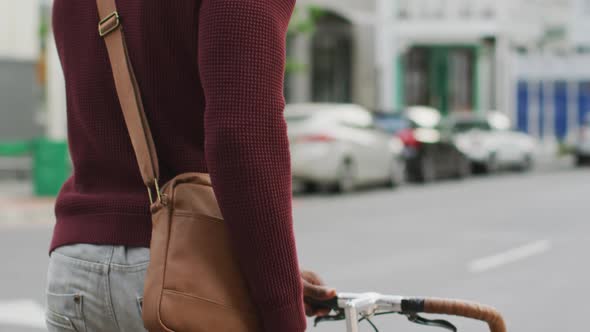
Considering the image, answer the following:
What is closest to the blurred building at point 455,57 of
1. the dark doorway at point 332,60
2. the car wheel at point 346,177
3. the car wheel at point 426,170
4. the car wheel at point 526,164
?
the dark doorway at point 332,60

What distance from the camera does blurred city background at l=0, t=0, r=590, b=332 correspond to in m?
8.54

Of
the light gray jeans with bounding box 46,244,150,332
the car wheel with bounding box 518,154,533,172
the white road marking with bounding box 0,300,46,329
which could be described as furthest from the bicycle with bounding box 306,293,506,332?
the car wheel with bounding box 518,154,533,172

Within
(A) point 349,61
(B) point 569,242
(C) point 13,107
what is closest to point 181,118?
(B) point 569,242

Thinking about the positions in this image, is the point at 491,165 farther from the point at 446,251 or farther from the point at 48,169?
the point at 446,251

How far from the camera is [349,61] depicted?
3700cm

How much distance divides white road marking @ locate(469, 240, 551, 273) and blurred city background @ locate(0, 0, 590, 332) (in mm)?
29

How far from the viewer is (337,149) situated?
56.9 feet

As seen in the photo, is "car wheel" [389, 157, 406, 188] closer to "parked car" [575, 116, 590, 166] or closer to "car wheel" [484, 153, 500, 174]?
"car wheel" [484, 153, 500, 174]

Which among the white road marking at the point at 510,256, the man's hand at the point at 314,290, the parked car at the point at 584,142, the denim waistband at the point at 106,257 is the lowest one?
the parked car at the point at 584,142

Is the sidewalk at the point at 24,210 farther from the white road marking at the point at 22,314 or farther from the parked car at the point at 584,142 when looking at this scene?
the parked car at the point at 584,142

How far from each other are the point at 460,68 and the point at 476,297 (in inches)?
1288

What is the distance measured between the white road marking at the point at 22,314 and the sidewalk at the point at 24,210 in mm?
5544

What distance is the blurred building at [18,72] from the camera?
2030 centimetres

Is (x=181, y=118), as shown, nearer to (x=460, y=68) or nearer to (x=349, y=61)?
(x=349, y=61)
